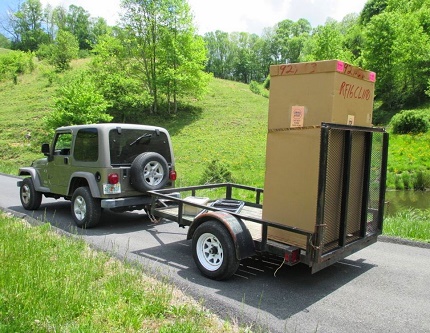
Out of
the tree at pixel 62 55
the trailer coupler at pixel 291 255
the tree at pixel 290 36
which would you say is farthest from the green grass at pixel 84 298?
the tree at pixel 290 36

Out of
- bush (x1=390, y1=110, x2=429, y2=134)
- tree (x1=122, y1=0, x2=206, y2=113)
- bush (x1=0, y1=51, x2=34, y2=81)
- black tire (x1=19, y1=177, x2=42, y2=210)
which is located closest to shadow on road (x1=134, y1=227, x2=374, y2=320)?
black tire (x1=19, y1=177, x2=42, y2=210)

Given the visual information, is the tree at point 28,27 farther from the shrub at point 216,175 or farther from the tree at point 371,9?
the shrub at point 216,175

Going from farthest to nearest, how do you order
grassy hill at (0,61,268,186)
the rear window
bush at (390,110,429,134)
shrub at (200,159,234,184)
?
bush at (390,110,429,134) < grassy hill at (0,61,268,186) < shrub at (200,159,234,184) < the rear window

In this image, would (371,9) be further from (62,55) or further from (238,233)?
(238,233)

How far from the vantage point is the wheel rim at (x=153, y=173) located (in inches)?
309

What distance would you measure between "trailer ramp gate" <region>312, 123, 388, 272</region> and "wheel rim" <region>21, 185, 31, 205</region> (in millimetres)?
7755

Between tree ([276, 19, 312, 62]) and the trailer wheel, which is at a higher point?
tree ([276, 19, 312, 62])

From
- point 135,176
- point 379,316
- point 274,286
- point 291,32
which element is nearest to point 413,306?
point 379,316

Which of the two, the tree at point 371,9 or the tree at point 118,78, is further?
the tree at point 371,9

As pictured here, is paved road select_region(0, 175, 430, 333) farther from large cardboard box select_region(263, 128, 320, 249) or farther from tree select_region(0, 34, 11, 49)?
tree select_region(0, 34, 11, 49)

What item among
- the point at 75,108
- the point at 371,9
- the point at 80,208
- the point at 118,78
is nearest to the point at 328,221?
the point at 80,208

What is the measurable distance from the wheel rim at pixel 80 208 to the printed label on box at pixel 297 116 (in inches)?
194

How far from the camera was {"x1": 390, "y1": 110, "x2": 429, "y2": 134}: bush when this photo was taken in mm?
27688

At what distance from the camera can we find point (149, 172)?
311 inches
